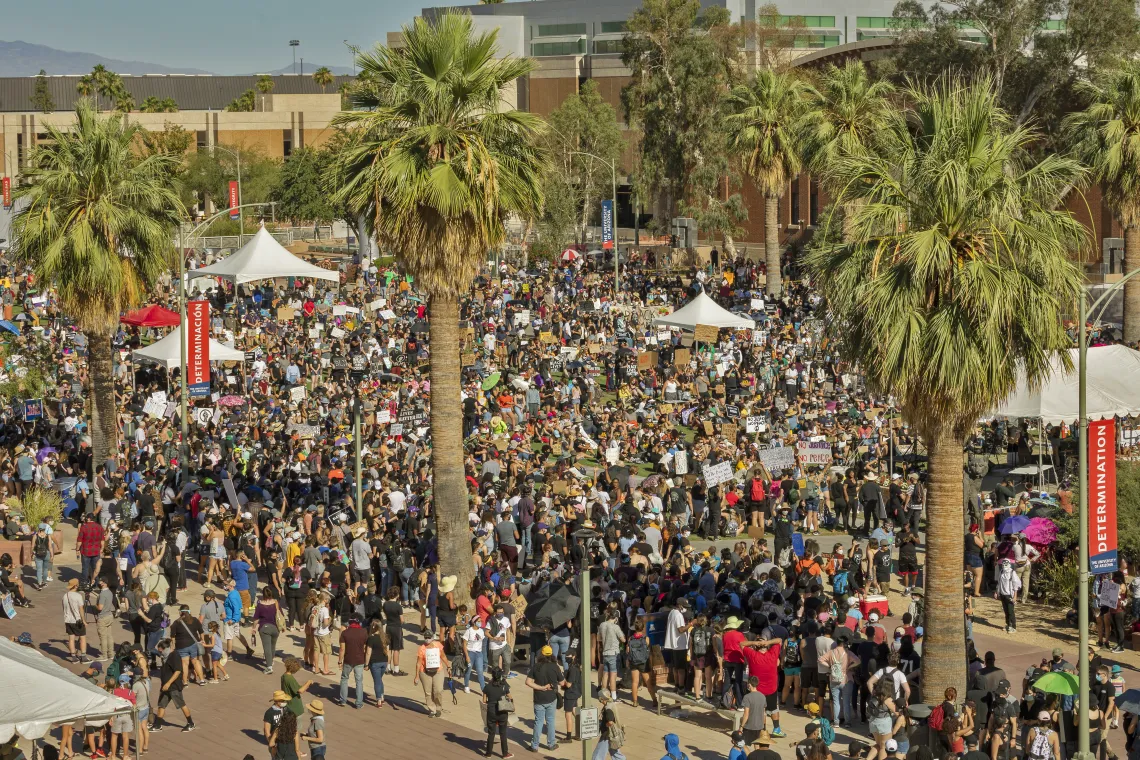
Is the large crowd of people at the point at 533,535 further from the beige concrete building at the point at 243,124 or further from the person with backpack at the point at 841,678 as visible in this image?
the beige concrete building at the point at 243,124

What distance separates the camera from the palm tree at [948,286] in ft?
54.1

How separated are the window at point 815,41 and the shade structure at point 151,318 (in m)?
53.9

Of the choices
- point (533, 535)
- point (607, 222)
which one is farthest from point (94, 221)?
point (607, 222)

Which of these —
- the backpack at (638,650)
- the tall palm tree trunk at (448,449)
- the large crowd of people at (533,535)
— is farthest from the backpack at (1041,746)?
the tall palm tree trunk at (448,449)

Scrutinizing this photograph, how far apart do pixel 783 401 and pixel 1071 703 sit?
19555 mm

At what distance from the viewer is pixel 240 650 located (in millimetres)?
22219

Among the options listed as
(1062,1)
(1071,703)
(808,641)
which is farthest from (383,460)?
(1062,1)

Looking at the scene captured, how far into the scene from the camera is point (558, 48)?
106 m

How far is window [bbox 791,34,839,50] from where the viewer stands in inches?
3553

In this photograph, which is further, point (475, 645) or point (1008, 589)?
point (1008, 589)

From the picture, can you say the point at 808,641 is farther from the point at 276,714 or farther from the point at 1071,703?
the point at 276,714

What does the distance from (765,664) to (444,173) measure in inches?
344

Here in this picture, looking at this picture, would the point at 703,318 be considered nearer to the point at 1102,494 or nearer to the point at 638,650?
the point at 638,650

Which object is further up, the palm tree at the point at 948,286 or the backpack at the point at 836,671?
the palm tree at the point at 948,286
